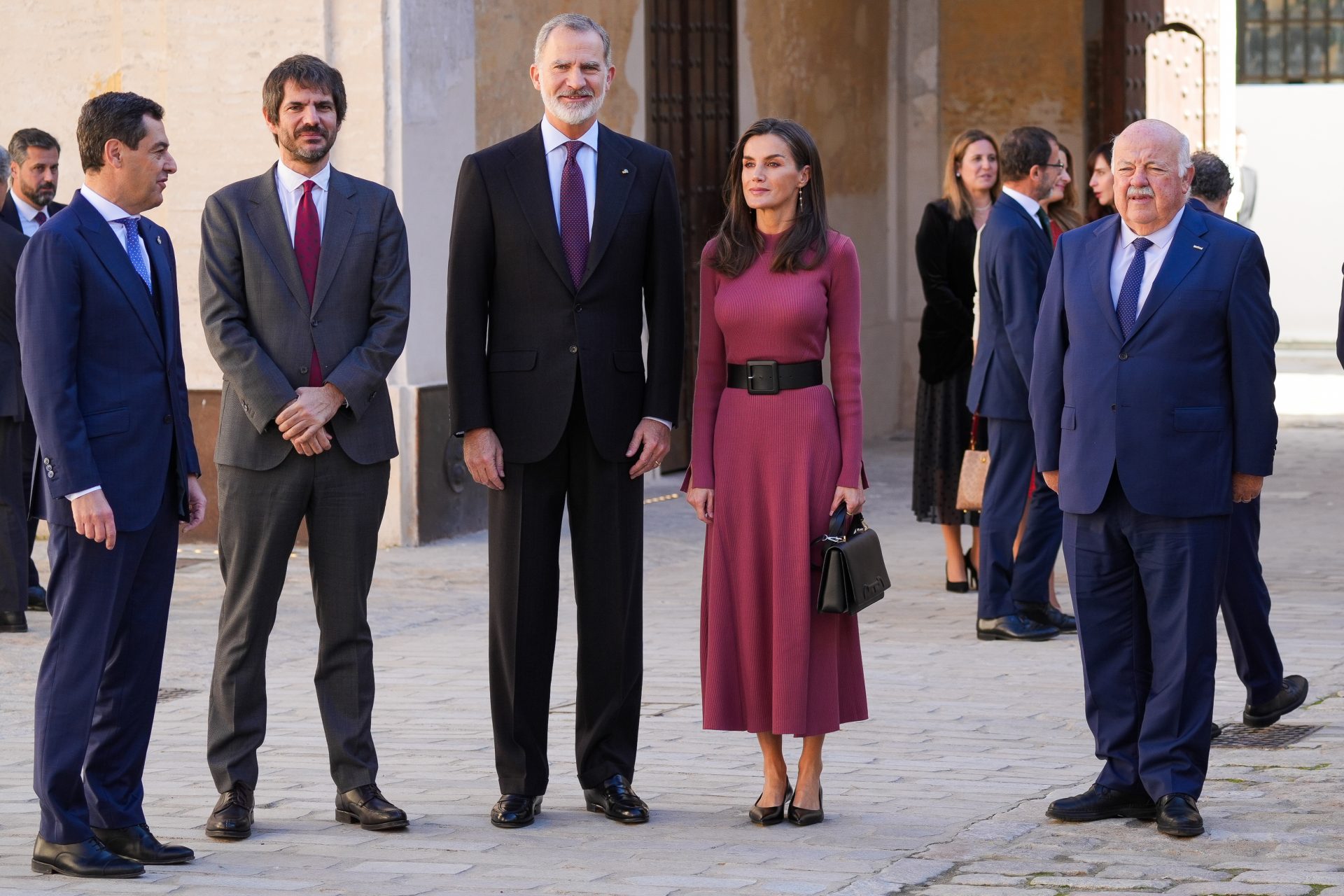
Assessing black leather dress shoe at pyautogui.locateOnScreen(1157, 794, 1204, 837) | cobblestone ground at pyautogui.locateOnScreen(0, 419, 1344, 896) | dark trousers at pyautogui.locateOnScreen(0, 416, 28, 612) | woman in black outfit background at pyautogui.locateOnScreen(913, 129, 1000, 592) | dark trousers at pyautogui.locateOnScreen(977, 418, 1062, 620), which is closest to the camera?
cobblestone ground at pyautogui.locateOnScreen(0, 419, 1344, 896)

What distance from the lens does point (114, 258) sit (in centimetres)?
523

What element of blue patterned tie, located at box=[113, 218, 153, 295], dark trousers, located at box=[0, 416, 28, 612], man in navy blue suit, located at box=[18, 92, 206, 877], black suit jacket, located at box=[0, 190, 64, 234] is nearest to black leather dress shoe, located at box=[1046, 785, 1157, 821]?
man in navy blue suit, located at box=[18, 92, 206, 877]

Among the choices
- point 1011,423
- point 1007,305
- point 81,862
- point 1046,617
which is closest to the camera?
point 81,862

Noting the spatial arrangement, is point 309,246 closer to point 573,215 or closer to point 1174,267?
point 573,215

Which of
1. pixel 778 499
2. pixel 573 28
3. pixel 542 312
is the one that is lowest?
pixel 778 499

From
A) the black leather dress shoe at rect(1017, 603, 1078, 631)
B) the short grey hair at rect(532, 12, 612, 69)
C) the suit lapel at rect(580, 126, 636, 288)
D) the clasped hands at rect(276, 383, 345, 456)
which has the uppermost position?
the short grey hair at rect(532, 12, 612, 69)

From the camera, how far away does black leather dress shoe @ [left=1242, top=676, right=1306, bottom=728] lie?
674 centimetres

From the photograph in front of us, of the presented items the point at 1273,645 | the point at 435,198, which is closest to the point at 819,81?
the point at 435,198

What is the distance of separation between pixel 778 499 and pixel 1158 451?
949 millimetres

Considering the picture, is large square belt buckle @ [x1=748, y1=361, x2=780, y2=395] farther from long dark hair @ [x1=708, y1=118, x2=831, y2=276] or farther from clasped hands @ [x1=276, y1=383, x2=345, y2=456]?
clasped hands @ [x1=276, y1=383, x2=345, y2=456]

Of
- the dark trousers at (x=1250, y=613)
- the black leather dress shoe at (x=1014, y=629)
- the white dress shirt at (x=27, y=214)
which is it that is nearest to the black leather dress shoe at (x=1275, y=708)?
the dark trousers at (x=1250, y=613)

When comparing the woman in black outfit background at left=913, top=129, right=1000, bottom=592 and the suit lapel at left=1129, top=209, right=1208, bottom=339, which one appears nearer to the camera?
the suit lapel at left=1129, top=209, right=1208, bottom=339

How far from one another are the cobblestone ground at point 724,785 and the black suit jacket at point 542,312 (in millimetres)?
1037

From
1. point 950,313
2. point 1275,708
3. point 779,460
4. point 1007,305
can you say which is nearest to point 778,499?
point 779,460
